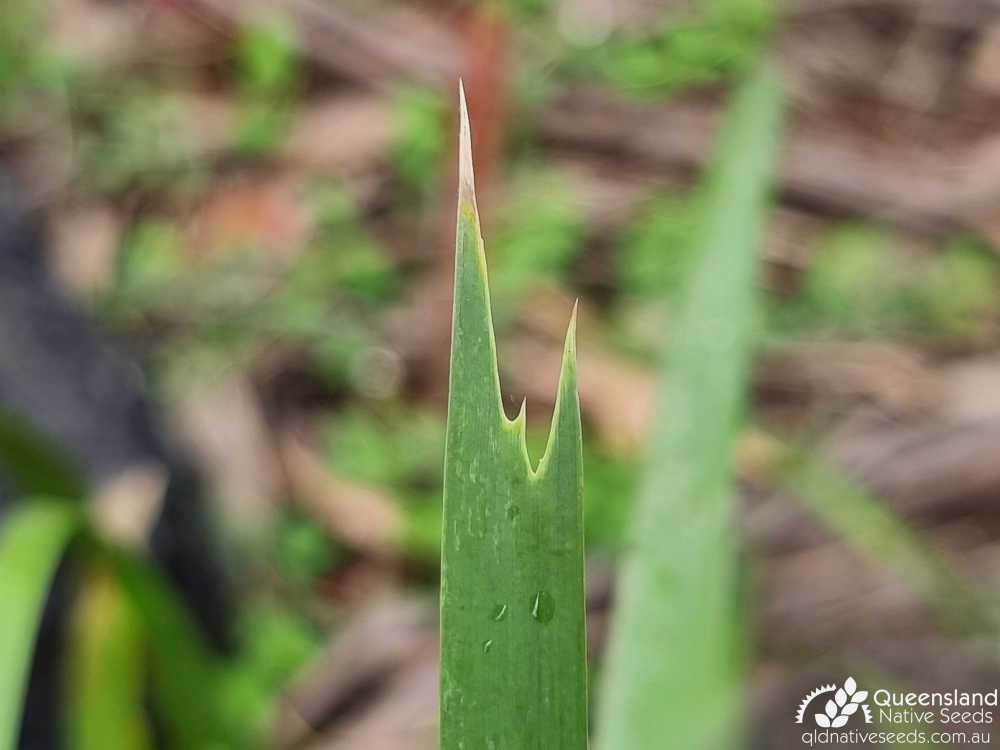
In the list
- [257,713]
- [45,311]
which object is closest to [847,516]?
[257,713]

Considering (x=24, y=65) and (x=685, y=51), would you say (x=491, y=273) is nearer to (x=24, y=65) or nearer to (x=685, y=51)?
(x=685, y=51)

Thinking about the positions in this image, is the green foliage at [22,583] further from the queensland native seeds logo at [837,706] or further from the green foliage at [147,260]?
the green foliage at [147,260]

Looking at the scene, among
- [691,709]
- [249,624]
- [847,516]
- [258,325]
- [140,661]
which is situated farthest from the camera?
[258,325]

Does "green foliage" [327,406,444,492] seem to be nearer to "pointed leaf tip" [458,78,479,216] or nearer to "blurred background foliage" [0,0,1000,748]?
"blurred background foliage" [0,0,1000,748]

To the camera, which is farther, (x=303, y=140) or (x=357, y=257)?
(x=303, y=140)

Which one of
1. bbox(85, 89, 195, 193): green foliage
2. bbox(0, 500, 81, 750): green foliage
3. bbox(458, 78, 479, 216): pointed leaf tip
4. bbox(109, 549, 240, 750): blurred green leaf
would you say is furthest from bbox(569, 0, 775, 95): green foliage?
bbox(458, 78, 479, 216): pointed leaf tip

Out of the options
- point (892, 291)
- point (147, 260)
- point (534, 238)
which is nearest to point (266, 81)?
point (147, 260)

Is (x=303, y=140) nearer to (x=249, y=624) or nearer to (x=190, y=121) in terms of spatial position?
(x=190, y=121)
